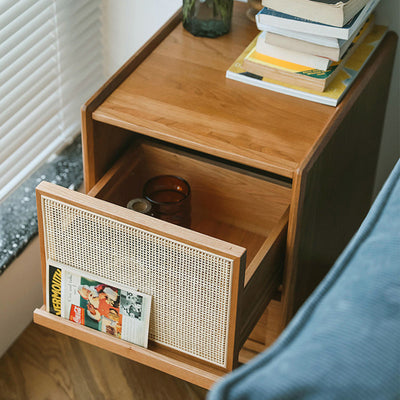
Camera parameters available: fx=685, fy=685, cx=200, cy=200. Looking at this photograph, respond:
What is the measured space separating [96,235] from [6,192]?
51 cm

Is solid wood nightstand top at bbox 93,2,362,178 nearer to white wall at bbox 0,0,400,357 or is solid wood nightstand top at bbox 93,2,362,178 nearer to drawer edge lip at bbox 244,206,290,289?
drawer edge lip at bbox 244,206,290,289

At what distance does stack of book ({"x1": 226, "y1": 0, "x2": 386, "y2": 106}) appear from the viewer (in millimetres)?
1018

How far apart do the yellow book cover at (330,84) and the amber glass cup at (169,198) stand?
20 cm

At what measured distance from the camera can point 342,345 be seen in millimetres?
520

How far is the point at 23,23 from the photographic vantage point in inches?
50.6

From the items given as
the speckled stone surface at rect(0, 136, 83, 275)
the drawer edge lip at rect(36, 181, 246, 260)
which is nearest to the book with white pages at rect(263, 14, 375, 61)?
the drawer edge lip at rect(36, 181, 246, 260)

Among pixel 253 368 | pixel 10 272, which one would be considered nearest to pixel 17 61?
pixel 10 272

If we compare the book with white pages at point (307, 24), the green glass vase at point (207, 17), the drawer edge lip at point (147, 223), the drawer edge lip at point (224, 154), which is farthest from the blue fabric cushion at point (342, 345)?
the green glass vase at point (207, 17)

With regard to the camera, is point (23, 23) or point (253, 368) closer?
point (253, 368)

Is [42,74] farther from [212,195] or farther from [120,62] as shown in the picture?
[212,195]

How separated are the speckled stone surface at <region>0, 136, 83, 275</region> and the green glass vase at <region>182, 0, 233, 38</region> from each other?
0.44 meters

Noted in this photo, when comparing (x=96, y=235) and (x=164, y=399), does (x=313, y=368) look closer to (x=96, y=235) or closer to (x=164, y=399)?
(x=96, y=235)

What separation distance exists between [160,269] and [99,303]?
0.40 feet

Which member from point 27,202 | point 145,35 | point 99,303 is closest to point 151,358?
point 99,303
